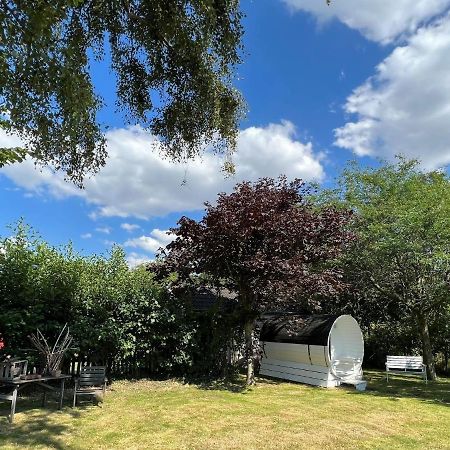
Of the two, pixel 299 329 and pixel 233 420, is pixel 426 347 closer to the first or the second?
pixel 299 329

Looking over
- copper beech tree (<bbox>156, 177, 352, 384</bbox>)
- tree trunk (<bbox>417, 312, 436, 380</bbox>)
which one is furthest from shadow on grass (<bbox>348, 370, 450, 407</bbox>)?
copper beech tree (<bbox>156, 177, 352, 384</bbox>)

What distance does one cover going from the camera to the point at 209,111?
6078 millimetres

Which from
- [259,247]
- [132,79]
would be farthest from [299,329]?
[132,79]

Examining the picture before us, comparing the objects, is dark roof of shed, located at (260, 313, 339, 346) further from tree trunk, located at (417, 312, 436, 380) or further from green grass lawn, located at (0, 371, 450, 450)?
tree trunk, located at (417, 312, 436, 380)

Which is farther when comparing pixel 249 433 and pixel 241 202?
pixel 241 202

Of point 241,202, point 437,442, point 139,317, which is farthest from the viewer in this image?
point 139,317

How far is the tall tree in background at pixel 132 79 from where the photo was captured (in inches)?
184

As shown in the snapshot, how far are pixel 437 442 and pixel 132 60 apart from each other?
799 cm

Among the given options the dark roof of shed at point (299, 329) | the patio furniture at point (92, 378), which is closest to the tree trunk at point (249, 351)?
the dark roof of shed at point (299, 329)

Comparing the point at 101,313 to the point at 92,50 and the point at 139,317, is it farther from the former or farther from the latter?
the point at 92,50

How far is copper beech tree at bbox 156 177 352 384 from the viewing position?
10766mm

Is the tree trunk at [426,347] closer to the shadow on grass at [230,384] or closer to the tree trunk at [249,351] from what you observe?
the shadow on grass at [230,384]

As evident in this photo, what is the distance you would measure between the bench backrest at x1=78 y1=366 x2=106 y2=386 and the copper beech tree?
11.1 ft

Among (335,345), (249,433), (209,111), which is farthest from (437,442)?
(209,111)
